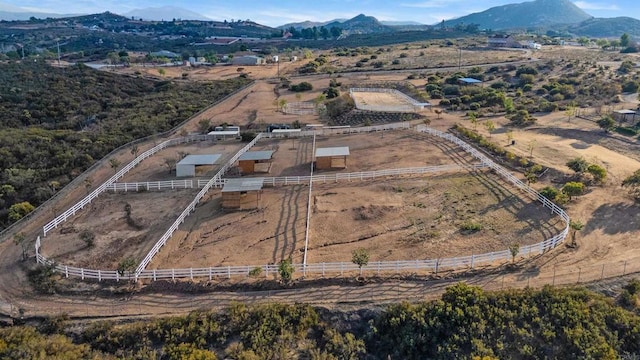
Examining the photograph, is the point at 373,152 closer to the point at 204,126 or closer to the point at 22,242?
the point at 204,126

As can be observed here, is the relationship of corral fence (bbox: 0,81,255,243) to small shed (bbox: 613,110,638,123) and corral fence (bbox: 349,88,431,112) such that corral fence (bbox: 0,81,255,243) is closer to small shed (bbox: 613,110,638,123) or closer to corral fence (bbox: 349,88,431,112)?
corral fence (bbox: 349,88,431,112)

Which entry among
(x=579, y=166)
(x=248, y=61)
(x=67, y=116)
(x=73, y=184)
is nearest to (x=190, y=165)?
(x=73, y=184)

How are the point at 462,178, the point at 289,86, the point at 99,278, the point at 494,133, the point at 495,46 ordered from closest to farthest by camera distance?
the point at 99,278 < the point at 462,178 < the point at 494,133 < the point at 289,86 < the point at 495,46

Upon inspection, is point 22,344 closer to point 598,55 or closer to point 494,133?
point 494,133

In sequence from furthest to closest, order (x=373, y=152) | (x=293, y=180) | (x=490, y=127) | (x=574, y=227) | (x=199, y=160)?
(x=490, y=127), (x=373, y=152), (x=199, y=160), (x=293, y=180), (x=574, y=227)

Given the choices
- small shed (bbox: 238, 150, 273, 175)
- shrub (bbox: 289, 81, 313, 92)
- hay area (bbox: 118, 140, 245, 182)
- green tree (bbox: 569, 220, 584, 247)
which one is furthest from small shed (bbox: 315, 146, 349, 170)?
shrub (bbox: 289, 81, 313, 92)

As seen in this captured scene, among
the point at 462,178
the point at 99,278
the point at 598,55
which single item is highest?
the point at 598,55

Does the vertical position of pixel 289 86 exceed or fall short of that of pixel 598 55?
it falls short

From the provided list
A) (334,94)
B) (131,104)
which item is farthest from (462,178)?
(131,104)
